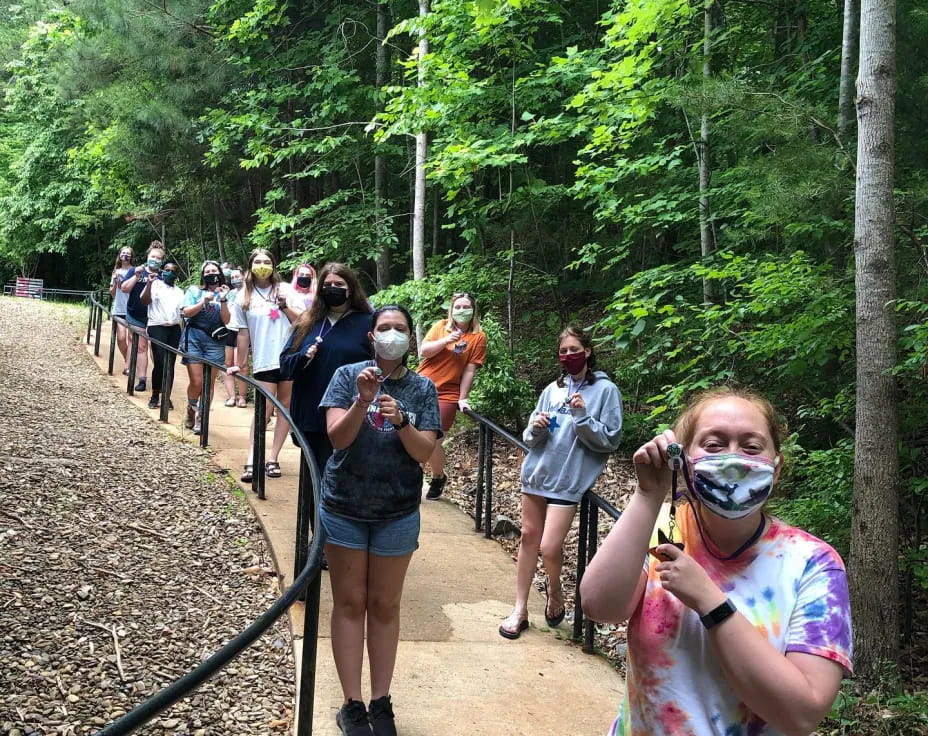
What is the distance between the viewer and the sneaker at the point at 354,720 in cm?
331

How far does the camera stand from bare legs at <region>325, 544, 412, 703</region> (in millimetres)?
3383

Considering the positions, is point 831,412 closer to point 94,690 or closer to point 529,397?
point 529,397

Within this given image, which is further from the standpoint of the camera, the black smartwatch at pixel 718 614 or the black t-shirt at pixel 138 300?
the black t-shirt at pixel 138 300

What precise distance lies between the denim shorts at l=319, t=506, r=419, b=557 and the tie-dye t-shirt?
72.7 inches

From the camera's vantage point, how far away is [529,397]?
9.72 meters

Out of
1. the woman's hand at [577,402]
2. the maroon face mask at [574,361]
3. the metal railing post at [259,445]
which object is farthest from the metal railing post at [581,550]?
the metal railing post at [259,445]

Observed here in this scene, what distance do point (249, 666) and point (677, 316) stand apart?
4.36 metres

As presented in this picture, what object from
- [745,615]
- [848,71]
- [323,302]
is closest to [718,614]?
[745,615]

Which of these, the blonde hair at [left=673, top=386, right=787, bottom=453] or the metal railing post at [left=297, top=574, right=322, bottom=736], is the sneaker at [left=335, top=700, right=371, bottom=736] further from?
the blonde hair at [left=673, top=386, right=787, bottom=453]

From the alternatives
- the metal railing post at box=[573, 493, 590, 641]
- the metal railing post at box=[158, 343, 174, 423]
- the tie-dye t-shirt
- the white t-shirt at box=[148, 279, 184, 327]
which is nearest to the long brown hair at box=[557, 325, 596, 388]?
the metal railing post at box=[573, 493, 590, 641]

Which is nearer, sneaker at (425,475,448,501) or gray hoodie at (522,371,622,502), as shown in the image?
gray hoodie at (522,371,622,502)

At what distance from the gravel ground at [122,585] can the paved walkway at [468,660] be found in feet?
0.80

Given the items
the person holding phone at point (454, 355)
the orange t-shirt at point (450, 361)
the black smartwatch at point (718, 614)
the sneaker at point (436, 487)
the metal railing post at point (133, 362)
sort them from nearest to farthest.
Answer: the black smartwatch at point (718, 614)
the person holding phone at point (454, 355)
the orange t-shirt at point (450, 361)
the sneaker at point (436, 487)
the metal railing post at point (133, 362)

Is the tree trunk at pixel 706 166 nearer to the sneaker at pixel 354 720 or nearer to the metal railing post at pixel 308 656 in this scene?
the sneaker at pixel 354 720
